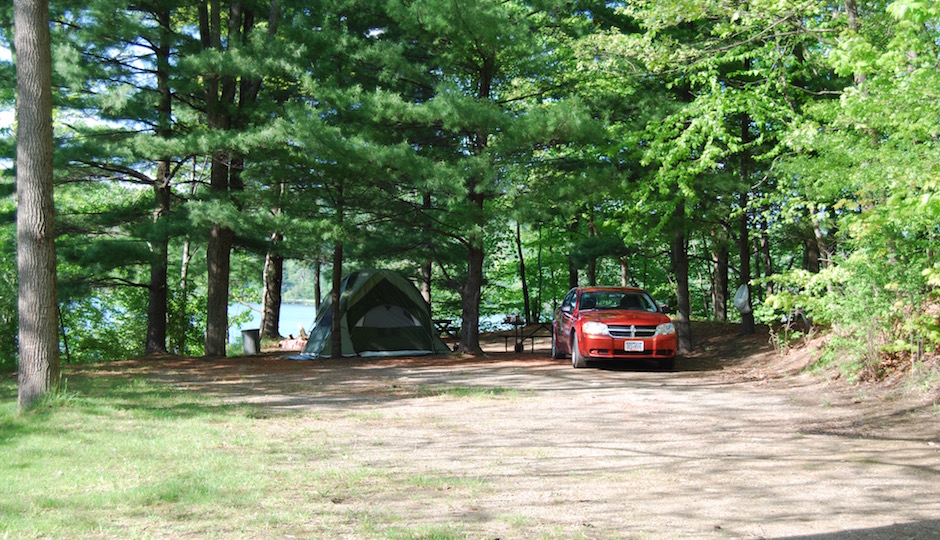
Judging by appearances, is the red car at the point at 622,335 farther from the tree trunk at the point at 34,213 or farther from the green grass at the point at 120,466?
the tree trunk at the point at 34,213

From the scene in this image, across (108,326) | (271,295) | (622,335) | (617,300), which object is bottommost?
(622,335)

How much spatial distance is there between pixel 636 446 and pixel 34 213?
7117 millimetres

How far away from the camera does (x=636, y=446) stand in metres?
6.87

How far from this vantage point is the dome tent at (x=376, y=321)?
1803cm

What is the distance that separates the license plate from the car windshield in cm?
135

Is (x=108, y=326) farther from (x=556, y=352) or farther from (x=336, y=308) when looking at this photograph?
(x=556, y=352)

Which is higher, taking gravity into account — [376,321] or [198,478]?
[376,321]

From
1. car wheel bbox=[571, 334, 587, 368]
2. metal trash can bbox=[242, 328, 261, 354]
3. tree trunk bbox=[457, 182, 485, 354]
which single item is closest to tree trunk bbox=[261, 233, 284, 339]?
metal trash can bbox=[242, 328, 261, 354]

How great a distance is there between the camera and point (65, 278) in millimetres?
16109

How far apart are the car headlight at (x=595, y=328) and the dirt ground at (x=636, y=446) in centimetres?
72

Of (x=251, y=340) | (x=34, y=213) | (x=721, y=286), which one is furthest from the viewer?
(x=721, y=286)

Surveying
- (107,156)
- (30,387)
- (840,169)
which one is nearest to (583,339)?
(840,169)

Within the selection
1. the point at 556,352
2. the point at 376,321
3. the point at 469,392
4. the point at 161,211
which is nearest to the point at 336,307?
the point at 376,321

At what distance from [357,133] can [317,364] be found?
487 centimetres
